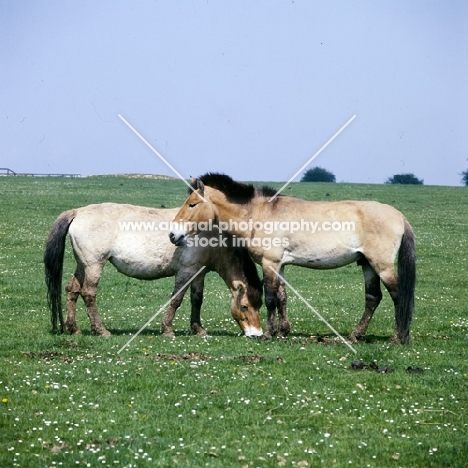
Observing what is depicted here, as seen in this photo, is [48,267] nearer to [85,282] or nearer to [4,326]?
[85,282]

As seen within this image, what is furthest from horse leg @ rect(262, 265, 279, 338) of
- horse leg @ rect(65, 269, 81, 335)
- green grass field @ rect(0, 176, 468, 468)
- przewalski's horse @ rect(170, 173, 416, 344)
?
horse leg @ rect(65, 269, 81, 335)

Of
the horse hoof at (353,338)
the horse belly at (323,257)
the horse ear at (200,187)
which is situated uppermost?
the horse ear at (200,187)

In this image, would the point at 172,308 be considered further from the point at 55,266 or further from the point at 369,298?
the point at 369,298

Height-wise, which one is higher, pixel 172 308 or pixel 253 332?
pixel 172 308

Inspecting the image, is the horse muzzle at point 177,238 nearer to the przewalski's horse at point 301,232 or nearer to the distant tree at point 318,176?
the przewalski's horse at point 301,232

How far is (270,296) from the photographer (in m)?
13.8

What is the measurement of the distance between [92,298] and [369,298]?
493cm

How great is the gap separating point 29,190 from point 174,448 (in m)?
47.1

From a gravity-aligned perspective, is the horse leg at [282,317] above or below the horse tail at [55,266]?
below

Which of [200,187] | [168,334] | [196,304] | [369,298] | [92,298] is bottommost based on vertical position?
[168,334]

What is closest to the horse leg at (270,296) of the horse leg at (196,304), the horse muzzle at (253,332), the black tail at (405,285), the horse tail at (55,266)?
the horse muzzle at (253,332)

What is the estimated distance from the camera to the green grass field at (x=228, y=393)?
307 inches

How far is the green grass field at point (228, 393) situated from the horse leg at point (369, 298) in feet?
0.92

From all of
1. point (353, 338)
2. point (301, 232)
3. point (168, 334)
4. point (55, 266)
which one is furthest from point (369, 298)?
point (55, 266)
